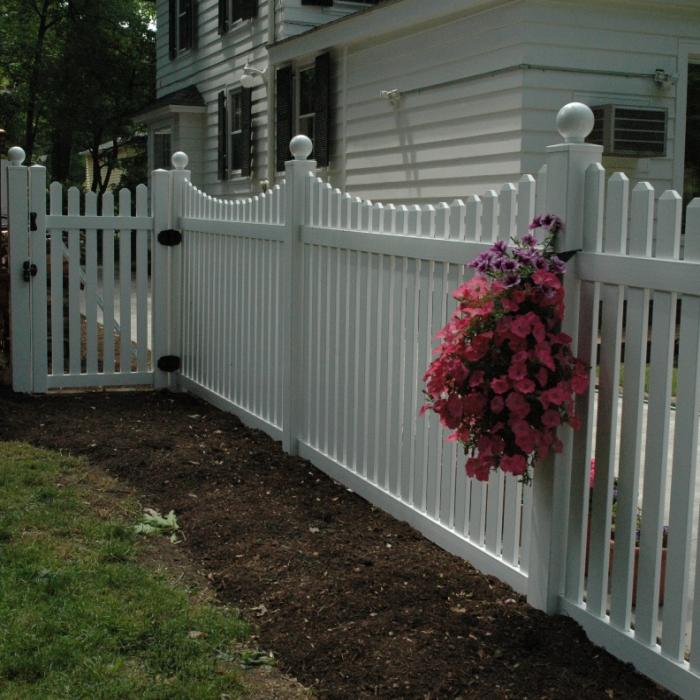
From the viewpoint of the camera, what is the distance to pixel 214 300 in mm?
7445

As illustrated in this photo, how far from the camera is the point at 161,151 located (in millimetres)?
20547

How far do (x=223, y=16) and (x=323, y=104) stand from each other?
4.73m

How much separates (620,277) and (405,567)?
1.58 m

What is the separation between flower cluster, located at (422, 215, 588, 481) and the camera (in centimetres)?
327

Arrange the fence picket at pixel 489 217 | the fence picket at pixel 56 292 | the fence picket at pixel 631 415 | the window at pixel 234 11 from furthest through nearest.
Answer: the window at pixel 234 11 → the fence picket at pixel 56 292 → the fence picket at pixel 489 217 → the fence picket at pixel 631 415

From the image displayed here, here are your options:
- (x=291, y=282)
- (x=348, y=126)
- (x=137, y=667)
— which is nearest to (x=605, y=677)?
(x=137, y=667)

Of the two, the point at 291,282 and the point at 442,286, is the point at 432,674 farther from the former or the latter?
the point at 291,282

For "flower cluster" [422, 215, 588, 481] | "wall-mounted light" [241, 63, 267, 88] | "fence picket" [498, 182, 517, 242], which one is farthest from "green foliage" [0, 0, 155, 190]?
"flower cluster" [422, 215, 588, 481]

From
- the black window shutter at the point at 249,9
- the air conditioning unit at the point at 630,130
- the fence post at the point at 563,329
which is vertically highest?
the black window shutter at the point at 249,9

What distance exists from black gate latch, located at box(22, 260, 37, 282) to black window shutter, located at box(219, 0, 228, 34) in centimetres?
991

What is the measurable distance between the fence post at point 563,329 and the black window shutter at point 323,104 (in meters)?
9.61

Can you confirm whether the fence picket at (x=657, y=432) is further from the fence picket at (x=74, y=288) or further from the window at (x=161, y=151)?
the window at (x=161, y=151)

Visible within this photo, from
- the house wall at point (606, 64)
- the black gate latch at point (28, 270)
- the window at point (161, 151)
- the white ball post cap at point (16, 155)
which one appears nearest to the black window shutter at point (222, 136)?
the window at point (161, 151)

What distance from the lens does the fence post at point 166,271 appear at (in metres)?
8.04
